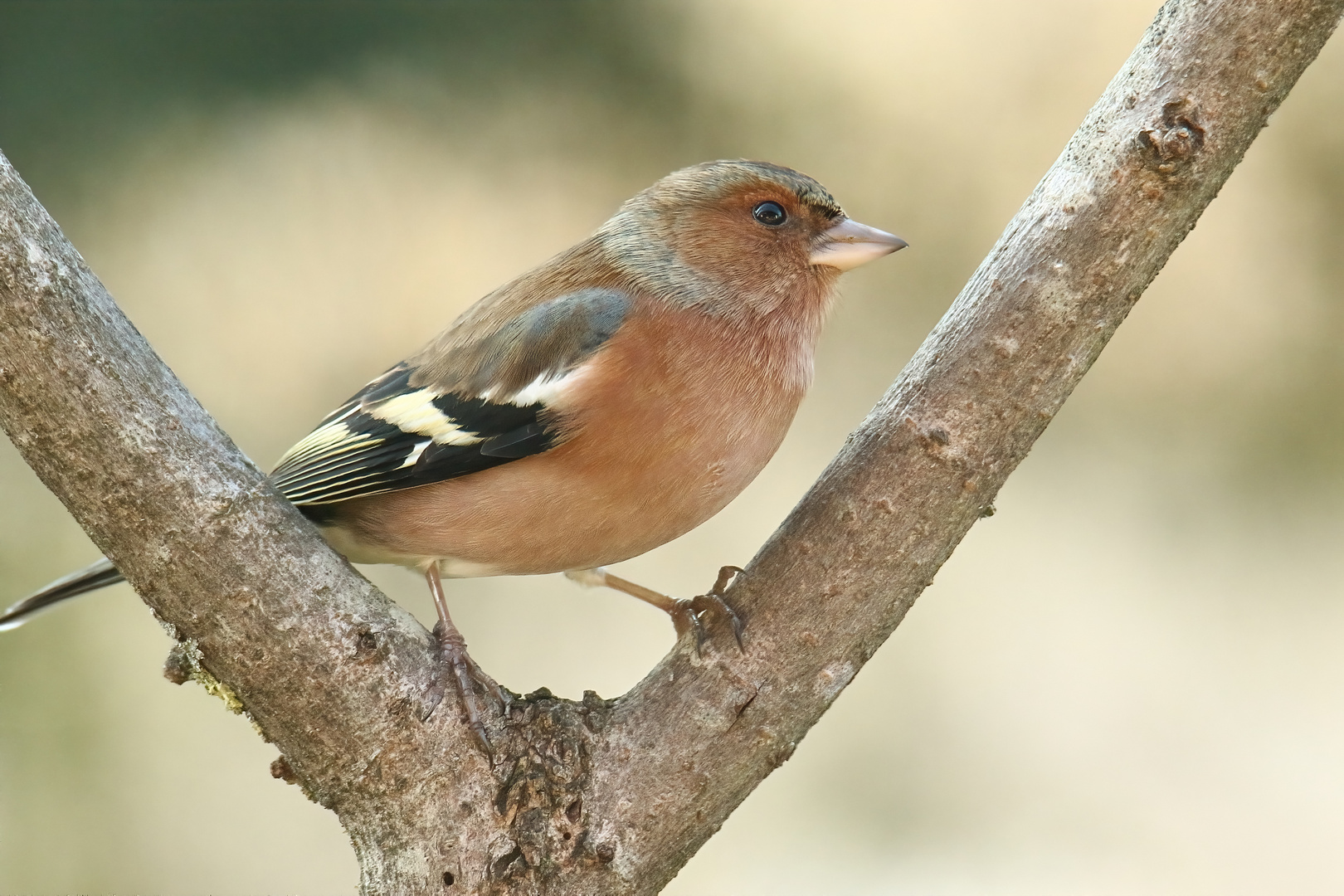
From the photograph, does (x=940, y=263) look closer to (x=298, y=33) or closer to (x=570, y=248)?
(x=570, y=248)

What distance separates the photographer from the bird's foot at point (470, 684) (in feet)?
6.87

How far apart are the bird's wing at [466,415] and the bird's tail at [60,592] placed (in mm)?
420

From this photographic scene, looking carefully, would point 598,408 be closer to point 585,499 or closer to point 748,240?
point 585,499

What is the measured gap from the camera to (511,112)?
4.97m

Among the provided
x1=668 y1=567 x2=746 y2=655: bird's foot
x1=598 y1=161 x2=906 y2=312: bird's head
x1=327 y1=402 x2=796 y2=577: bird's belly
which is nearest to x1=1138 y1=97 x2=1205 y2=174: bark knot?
x1=598 y1=161 x2=906 y2=312: bird's head

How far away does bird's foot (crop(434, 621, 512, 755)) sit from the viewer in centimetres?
209

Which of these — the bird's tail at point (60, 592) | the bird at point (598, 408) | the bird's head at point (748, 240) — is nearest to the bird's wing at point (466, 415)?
the bird at point (598, 408)

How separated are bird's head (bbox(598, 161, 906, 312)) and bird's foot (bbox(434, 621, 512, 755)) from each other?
993 millimetres

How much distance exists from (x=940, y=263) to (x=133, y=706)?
394 cm

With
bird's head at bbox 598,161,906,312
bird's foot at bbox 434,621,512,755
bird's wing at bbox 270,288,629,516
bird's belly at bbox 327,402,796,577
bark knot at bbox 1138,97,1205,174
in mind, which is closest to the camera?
bark knot at bbox 1138,97,1205,174

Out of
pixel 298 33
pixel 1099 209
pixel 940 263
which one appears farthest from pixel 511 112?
pixel 1099 209

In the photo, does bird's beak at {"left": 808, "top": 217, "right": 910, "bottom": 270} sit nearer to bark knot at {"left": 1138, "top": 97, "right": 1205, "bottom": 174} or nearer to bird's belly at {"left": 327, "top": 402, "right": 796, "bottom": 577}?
bird's belly at {"left": 327, "top": 402, "right": 796, "bottom": 577}

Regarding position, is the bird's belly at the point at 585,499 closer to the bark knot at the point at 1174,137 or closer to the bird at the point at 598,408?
the bird at the point at 598,408

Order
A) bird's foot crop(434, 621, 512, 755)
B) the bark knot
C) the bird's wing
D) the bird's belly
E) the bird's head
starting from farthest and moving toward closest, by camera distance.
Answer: the bird's head, the bird's wing, the bird's belly, bird's foot crop(434, 621, 512, 755), the bark knot
